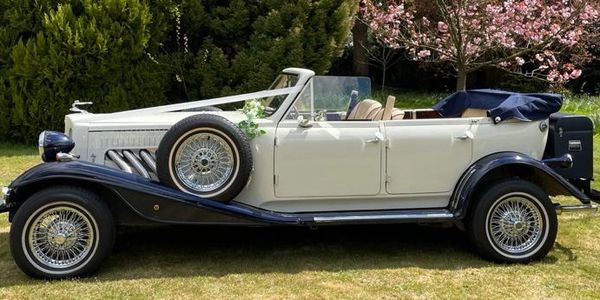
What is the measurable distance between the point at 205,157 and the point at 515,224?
2431 millimetres

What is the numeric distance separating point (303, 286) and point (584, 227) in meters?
3.01

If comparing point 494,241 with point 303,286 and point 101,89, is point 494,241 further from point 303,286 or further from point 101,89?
point 101,89

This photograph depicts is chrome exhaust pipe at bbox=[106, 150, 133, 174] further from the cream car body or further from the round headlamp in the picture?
the round headlamp

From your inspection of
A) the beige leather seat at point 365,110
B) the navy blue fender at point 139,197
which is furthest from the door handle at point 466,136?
the navy blue fender at point 139,197

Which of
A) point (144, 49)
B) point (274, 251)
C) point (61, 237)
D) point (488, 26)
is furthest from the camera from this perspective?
point (488, 26)

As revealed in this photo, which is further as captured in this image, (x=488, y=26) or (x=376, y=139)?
(x=488, y=26)

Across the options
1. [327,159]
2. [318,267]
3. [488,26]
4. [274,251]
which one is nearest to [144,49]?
[488,26]

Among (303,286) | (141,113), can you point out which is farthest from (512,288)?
(141,113)

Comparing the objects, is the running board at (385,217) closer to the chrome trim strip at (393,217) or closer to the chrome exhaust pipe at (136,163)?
the chrome trim strip at (393,217)

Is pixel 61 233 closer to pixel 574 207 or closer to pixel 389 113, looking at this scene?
pixel 389 113

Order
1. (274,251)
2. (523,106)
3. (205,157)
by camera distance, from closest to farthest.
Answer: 1. (205,157)
2. (523,106)
3. (274,251)

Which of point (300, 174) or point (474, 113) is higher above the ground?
point (474, 113)

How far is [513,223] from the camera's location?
478 centimetres

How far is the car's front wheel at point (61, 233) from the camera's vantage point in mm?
4289
